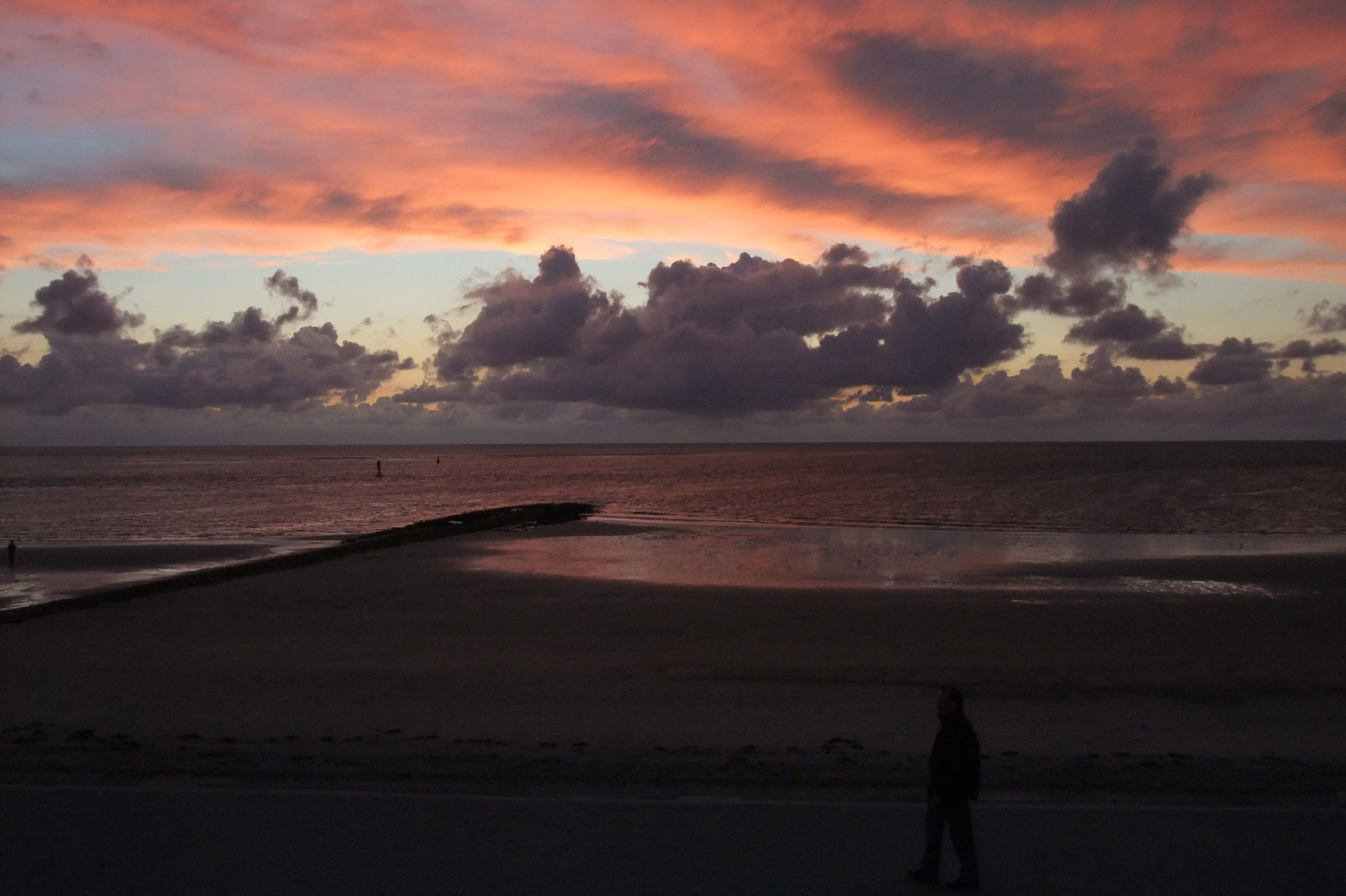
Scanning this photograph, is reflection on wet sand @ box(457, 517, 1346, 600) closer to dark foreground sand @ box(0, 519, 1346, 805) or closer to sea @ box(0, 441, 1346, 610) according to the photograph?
sea @ box(0, 441, 1346, 610)

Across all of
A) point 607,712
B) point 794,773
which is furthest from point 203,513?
point 794,773

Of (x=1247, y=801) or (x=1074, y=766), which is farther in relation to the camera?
(x=1074, y=766)

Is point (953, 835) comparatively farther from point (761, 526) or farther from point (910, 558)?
point (761, 526)

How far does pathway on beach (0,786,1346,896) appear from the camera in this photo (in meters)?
6.96

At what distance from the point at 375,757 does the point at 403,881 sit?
148 inches

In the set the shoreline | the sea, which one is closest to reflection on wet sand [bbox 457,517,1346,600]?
the sea

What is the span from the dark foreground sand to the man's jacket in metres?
2.23

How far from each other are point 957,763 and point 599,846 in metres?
3.05

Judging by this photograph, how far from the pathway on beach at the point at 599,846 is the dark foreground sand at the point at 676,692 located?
0.84 m

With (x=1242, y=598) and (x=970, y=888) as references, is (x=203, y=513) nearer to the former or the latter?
(x=1242, y=598)

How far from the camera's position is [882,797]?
9.04 meters

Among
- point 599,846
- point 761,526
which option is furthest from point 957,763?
point 761,526

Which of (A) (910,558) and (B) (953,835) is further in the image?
(A) (910,558)

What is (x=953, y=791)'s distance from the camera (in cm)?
703
